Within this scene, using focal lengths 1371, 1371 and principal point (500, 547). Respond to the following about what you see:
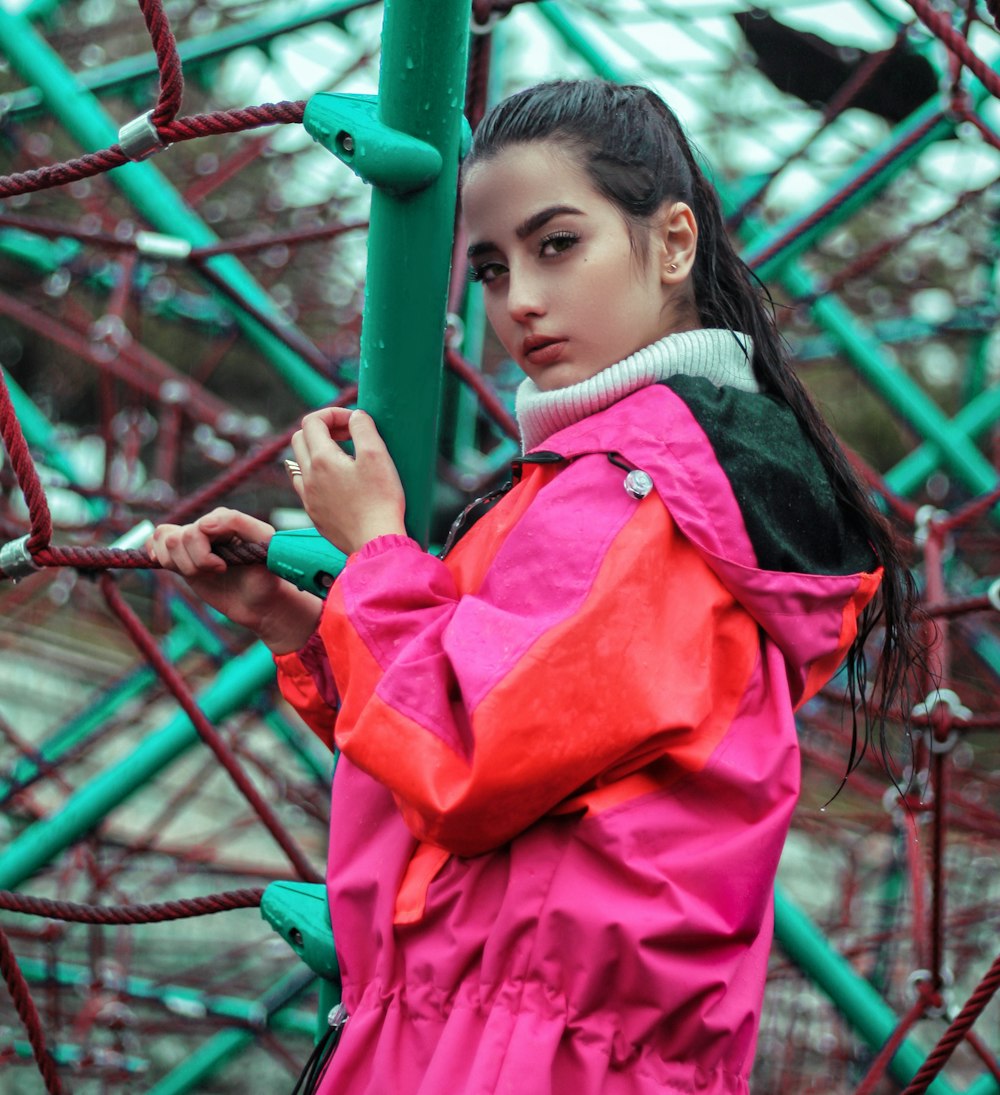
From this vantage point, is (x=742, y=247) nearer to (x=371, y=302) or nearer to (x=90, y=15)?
(x=371, y=302)

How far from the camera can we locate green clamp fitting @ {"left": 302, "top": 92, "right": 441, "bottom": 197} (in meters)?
0.79

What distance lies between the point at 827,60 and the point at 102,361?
4.44 feet

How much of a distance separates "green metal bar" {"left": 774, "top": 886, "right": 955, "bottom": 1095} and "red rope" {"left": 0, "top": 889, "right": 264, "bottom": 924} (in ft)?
1.58

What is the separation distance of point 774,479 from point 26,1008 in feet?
2.41

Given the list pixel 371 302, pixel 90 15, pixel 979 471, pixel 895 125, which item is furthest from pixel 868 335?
pixel 90 15

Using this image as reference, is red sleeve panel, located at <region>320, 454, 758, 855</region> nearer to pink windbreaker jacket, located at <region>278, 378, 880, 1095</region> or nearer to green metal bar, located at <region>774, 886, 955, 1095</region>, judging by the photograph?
pink windbreaker jacket, located at <region>278, 378, 880, 1095</region>

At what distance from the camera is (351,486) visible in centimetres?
80

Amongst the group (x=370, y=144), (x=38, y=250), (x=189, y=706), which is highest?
(x=370, y=144)

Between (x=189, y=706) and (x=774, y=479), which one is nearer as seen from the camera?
(x=774, y=479)

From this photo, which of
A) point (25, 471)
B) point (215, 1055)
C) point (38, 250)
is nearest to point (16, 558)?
point (25, 471)

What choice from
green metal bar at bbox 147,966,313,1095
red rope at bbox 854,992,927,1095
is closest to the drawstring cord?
red rope at bbox 854,992,927,1095

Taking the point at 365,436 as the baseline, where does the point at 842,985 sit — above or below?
below

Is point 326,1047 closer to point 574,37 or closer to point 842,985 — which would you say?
point 842,985

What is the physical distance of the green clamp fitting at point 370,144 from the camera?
787 millimetres
